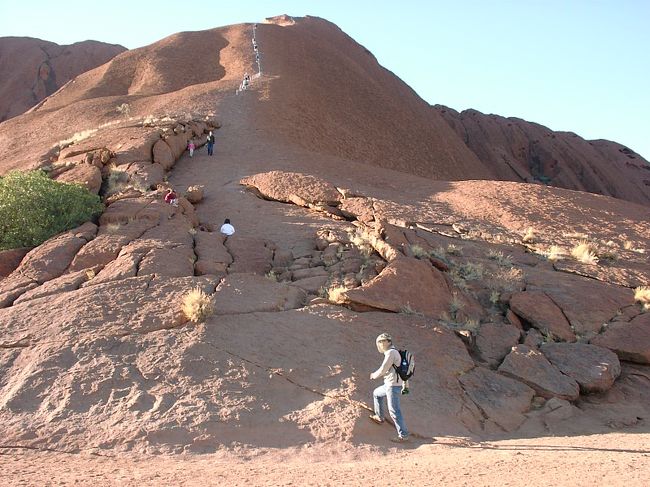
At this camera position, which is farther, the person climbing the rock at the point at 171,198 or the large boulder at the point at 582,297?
the person climbing the rock at the point at 171,198

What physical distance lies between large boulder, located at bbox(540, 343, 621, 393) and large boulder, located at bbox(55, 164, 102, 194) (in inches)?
491

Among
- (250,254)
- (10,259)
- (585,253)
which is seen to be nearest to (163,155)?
(10,259)

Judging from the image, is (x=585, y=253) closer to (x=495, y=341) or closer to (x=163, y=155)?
(x=495, y=341)

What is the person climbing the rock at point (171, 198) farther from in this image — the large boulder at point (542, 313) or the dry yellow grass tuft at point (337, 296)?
the large boulder at point (542, 313)

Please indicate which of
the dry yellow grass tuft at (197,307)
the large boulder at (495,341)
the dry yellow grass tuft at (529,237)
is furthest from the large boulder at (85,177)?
the dry yellow grass tuft at (529,237)

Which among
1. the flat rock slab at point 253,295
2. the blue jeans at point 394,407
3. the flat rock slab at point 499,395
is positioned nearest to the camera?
the blue jeans at point 394,407

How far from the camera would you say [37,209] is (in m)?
13.5

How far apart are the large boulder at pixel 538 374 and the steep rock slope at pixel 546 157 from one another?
46340mm

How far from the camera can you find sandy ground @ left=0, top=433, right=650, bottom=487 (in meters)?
6.03

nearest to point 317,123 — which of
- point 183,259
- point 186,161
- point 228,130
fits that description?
point 228,130

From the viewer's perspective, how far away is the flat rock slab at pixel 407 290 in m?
10.7

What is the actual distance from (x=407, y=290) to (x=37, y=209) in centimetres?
865

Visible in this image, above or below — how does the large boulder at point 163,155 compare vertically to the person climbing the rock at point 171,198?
above

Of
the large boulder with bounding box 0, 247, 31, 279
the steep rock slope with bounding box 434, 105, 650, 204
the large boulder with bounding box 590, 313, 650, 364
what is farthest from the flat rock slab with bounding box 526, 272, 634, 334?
the steep rock slope with bounding box 434, 105, 650, 204
